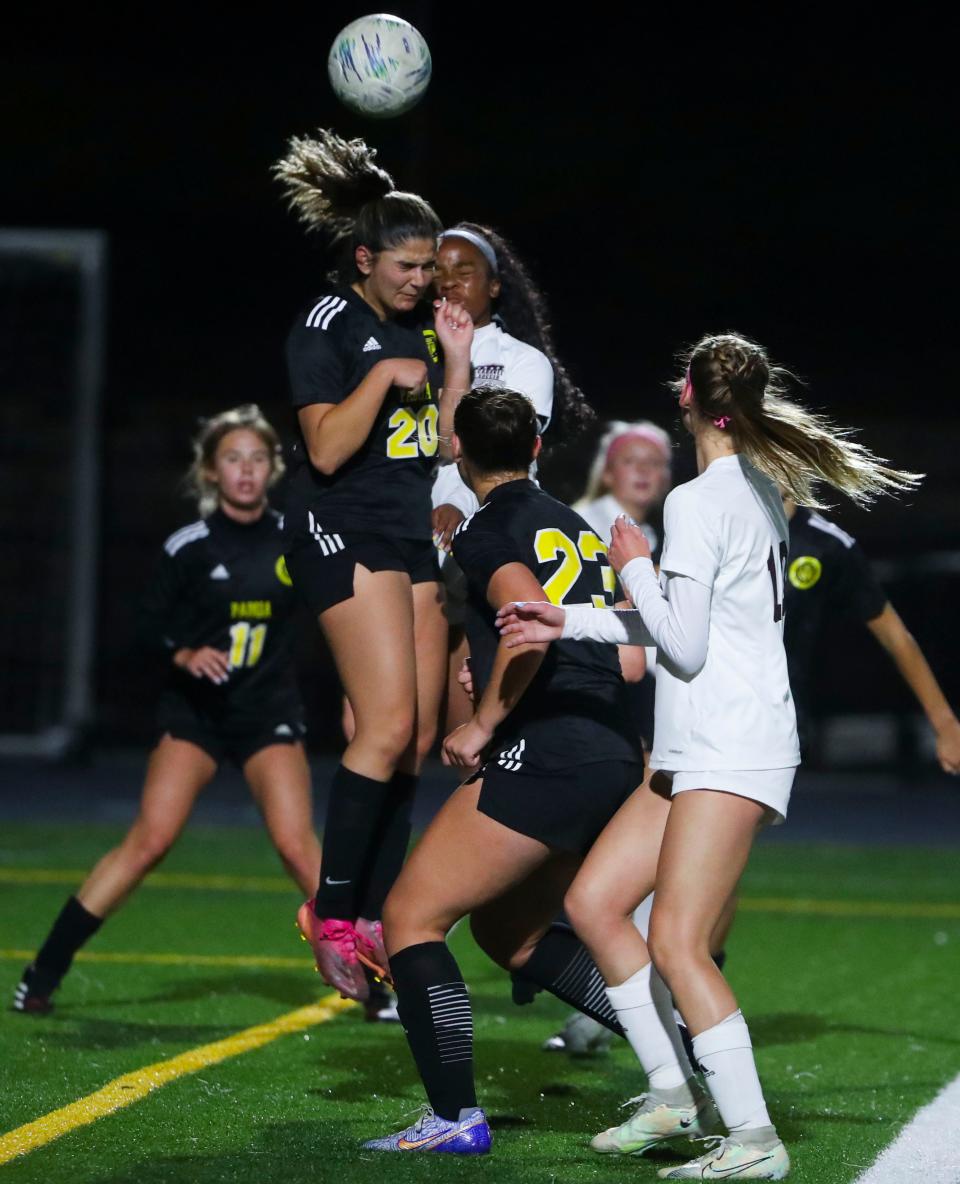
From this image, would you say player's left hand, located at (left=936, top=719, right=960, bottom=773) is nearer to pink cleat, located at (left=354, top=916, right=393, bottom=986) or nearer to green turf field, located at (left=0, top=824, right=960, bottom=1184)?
green turf field, located at (left=0, top=824, right=960, bottom=1184)

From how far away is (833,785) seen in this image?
50.1ft

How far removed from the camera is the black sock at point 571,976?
4676 mm

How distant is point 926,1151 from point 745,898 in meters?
5.46

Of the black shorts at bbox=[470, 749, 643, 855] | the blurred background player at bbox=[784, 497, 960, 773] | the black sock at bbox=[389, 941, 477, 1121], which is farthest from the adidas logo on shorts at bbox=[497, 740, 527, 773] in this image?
the blurred background player at bbox=[784, 497, 960, 773]

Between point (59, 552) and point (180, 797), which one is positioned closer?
point (180, 797)

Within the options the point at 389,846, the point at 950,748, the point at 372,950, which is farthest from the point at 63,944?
the point at 950,748

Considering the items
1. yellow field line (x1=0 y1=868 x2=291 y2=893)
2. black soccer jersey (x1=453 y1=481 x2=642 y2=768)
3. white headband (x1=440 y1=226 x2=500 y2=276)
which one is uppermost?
white headband (x1=440 y1=226 x2=500 y2=276)

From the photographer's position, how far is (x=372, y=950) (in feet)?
15.1

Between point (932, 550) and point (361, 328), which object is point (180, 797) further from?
point (932, 550)

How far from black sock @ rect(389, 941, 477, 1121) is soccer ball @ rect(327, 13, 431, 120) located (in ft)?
7.67

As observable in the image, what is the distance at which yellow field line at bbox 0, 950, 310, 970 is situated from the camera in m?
7.30

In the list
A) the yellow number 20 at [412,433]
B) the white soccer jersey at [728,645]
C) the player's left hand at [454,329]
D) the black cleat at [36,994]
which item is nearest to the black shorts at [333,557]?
the yellow number 20 at [412,433]

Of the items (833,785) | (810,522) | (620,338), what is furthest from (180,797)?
(620,338)

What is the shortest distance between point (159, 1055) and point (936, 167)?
42.2 feet
